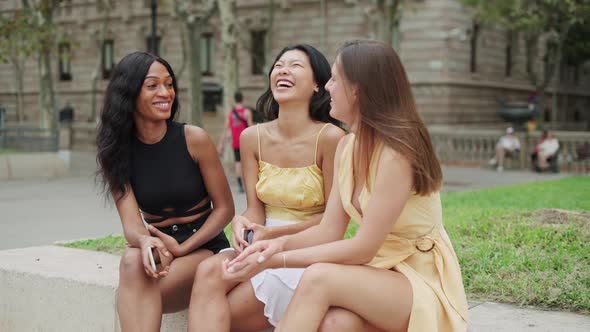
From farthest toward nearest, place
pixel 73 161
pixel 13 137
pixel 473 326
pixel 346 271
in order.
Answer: pixel 73 161 < pixel 13 137 < pixel 473 326 < pixel 346 271

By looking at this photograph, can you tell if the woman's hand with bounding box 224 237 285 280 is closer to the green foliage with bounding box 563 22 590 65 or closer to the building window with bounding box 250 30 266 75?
the building window with bounding box 250 30 266 75

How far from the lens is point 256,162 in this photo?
4473mm

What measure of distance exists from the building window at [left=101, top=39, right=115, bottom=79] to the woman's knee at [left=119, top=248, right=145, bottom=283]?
36.8 meters

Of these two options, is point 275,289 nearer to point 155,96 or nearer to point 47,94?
point 155,96

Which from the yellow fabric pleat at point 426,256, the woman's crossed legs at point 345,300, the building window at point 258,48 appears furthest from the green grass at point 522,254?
the building window at point 258,48

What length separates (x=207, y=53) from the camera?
35875 mm

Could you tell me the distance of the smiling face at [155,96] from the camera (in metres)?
4.41

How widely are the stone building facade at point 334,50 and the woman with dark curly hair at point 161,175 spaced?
18.2 metres

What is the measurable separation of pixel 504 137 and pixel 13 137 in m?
13.8

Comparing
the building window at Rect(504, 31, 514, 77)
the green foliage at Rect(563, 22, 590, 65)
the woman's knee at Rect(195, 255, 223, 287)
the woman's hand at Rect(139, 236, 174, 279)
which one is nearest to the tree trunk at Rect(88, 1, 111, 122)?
the building window at Rect(504, 31, 514, 77)

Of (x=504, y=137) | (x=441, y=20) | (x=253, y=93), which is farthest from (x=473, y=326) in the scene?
(x=253, y=93)

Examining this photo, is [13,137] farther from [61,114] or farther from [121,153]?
[61,114]

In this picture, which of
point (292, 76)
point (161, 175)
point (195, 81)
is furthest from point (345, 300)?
point (195, 81)

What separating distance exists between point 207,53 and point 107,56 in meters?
6.71
